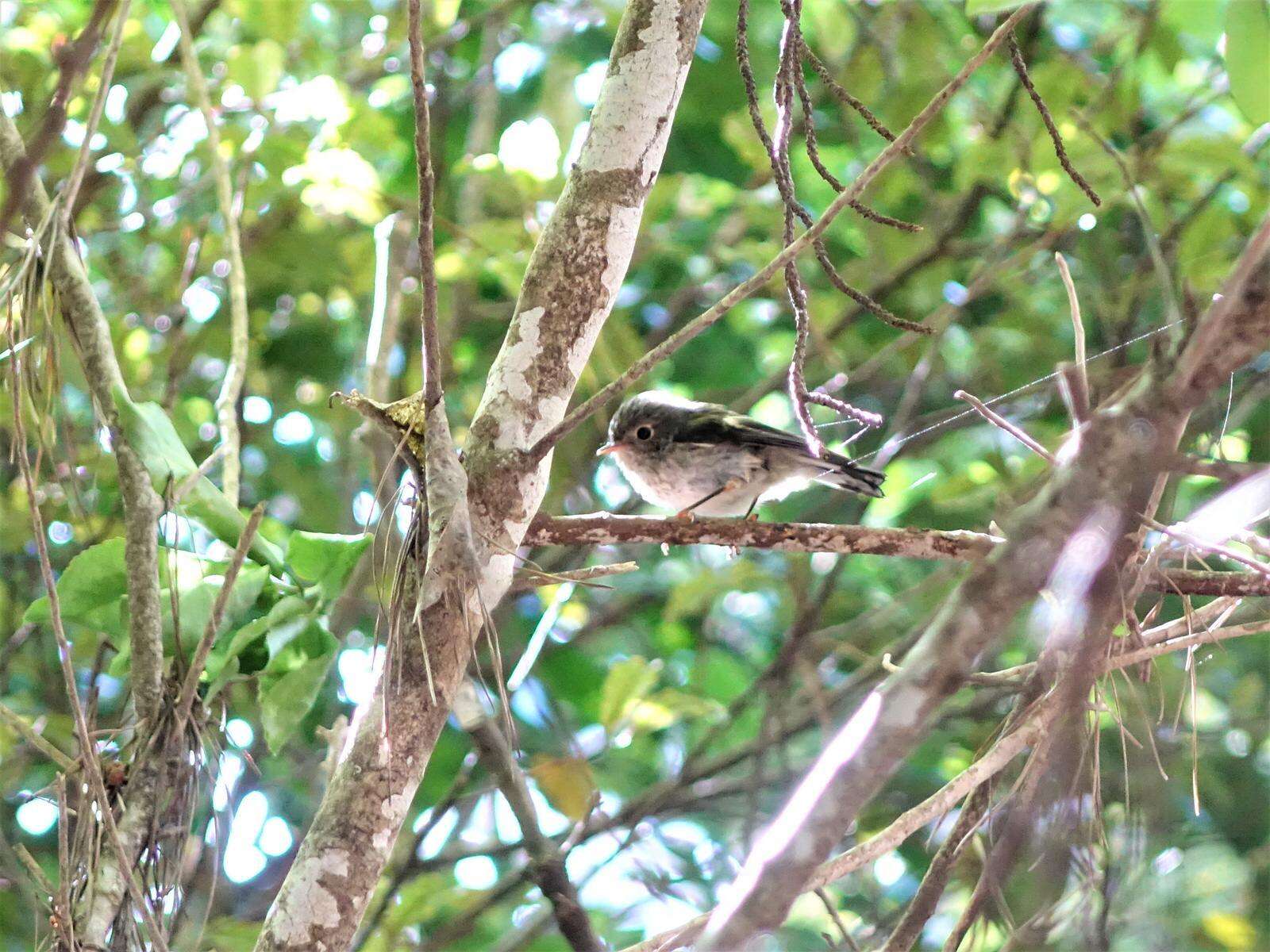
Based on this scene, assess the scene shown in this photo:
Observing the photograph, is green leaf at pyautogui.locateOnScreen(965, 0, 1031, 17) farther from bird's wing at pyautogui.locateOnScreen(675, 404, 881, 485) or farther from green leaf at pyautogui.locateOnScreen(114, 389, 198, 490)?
bird's wing at pyautogui.locateOnScreen(675, 404, 881, 485)

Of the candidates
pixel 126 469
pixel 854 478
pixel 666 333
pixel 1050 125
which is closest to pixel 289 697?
pixel 126 469

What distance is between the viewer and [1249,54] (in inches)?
89.1

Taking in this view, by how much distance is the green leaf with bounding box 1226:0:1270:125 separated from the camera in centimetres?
222

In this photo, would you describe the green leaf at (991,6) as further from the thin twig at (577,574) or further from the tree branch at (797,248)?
the thin twig at (577,574)

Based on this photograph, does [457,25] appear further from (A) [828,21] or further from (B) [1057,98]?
(B) [1057,98]

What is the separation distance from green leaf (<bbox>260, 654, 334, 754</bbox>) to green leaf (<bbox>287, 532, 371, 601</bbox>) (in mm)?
169

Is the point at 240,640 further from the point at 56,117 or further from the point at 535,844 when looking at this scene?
the point at 56,117

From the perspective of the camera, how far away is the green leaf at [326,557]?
9.02 feet

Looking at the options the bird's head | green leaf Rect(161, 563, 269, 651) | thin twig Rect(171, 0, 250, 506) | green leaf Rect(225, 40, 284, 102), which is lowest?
green leaf Rect(161, 563, 269, 651)

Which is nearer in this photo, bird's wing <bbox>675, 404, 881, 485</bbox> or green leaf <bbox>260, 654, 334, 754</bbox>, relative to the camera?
green leaf <bbox>260, 654, 334, 754</bbox>

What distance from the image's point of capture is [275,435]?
230 inches

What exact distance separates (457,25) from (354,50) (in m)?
0.54

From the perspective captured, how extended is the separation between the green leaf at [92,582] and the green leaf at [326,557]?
1.14 ft

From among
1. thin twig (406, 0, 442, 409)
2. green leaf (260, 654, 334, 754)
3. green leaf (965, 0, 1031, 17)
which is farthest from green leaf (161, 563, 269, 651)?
green leaf (965, 0, 1031, 17)
